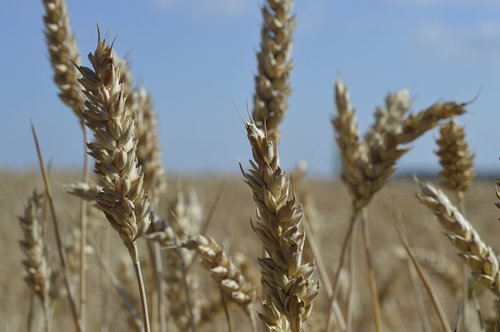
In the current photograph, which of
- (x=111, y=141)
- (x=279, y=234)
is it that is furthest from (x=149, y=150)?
(x=279, y=234)

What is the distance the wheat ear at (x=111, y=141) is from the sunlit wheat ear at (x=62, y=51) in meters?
0.86

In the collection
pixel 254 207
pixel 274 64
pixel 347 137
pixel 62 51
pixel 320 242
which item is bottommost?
pixel 320 242

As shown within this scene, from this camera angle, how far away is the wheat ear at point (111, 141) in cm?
100

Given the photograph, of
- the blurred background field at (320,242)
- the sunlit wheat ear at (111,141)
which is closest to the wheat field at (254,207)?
the sunlit wheat ear at (111,141)

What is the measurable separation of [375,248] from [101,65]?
8071mm

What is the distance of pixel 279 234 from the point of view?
955mm

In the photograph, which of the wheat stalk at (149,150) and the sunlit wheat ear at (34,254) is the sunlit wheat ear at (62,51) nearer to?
the wheat stalk at (149,150)

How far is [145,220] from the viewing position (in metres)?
1.06

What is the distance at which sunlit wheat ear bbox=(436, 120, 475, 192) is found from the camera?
1910mm

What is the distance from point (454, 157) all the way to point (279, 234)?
116 cm

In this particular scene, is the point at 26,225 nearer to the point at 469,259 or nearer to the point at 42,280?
the point at 42,280

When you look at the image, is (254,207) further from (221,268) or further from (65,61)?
(65,61)

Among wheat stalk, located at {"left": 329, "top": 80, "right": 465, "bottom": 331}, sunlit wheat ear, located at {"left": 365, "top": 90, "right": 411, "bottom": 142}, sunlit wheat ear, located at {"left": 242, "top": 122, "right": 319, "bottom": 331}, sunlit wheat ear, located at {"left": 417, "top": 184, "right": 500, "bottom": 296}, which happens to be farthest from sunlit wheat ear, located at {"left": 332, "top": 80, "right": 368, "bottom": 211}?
sunlit wheat ear, located at {"left": 242, "top": 122, "right": 319, "bottom": 331}

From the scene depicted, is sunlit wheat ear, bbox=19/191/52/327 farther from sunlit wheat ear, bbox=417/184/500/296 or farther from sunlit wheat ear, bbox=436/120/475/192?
sunlit wheat ear, bbox=436/120/475/192
